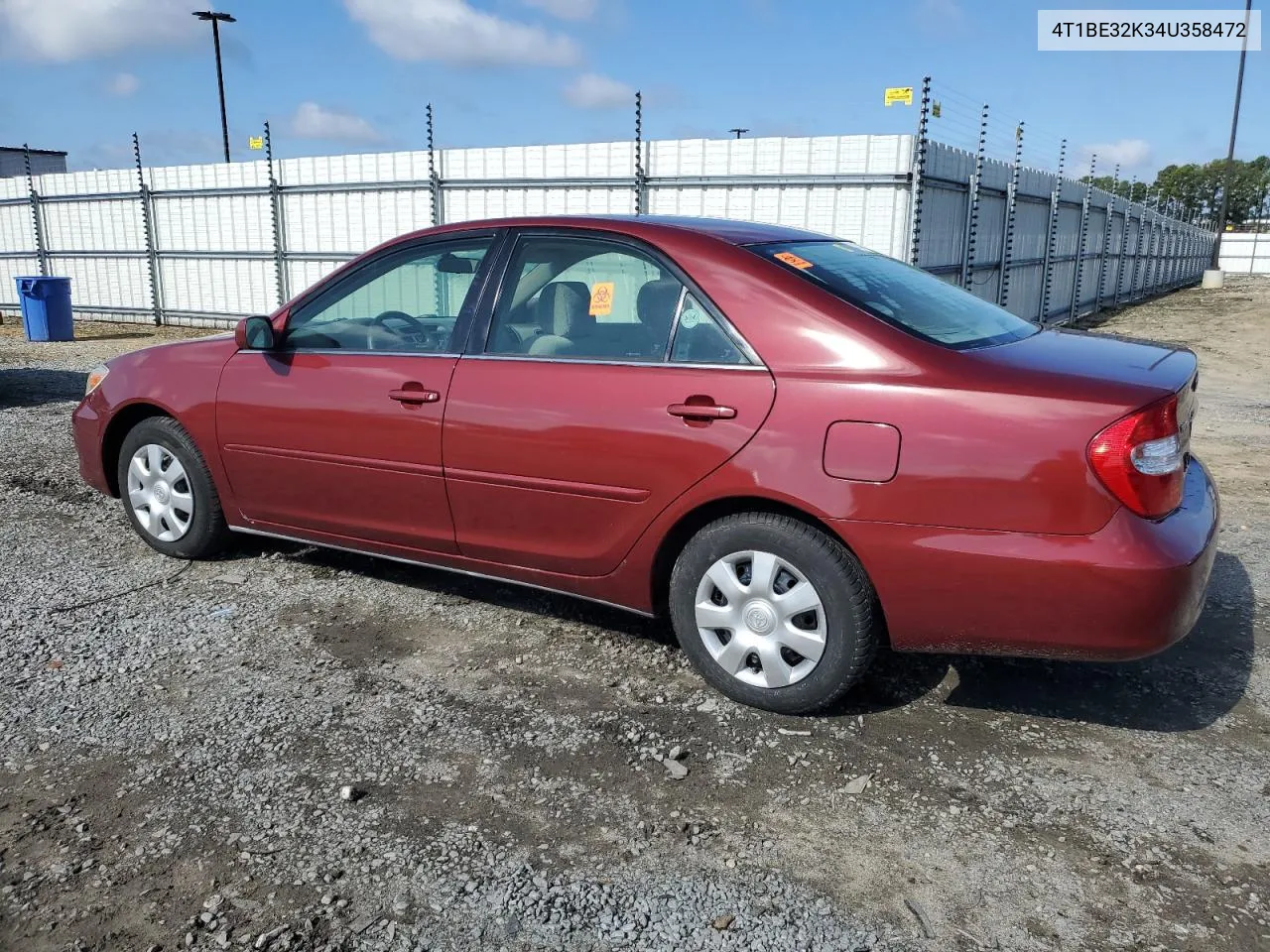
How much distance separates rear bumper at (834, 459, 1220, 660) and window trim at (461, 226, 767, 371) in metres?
0.73

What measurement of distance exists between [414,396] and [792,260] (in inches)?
59.0

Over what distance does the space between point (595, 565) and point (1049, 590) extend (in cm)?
152

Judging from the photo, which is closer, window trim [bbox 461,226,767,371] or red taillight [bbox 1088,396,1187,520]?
red taillight [bbox 1088,396,1187,520]

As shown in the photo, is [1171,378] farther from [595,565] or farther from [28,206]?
[28,206]

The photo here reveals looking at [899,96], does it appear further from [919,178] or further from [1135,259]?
[1135,259]

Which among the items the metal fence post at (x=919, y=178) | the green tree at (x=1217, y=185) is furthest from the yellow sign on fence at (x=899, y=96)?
the green tree at (x=1217, y=185)

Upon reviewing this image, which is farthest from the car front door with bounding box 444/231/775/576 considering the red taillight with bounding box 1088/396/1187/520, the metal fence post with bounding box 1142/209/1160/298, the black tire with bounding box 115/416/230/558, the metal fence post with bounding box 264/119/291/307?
the metal fence post with bounding box 1142/209/1160/298

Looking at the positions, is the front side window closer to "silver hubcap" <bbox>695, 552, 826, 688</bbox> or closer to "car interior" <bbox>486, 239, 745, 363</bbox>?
"car interior" <bbox>486, 239, 745, 363</bbox>

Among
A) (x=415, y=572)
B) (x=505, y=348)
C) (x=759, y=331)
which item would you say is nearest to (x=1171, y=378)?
(x=759, y=331)

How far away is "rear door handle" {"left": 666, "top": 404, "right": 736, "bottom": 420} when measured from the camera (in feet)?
10.6

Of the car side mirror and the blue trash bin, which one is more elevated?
the car side mirror

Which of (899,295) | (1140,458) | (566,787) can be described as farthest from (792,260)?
(566,787)

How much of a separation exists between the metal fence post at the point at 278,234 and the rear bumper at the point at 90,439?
11171 millimetres

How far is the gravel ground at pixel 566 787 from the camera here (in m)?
2.40
